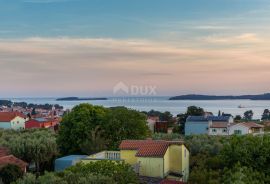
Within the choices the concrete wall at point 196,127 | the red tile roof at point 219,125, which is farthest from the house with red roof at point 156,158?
the red tile roof at point 219,125

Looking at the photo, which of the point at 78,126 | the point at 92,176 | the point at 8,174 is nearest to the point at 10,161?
the point at 8,174

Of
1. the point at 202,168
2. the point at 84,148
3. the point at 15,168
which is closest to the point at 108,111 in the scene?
the point at 84,148

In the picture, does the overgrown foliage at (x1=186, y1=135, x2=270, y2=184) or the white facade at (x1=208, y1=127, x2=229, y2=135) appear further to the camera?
the white facade at (x1=208, y1=127, x2=229, y2=135)

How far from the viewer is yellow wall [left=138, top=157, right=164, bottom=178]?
19.1 metres

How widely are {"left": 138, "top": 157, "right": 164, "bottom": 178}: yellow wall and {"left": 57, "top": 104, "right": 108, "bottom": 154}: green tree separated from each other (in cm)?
928

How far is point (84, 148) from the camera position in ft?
88.8

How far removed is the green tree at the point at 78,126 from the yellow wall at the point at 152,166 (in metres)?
9.28

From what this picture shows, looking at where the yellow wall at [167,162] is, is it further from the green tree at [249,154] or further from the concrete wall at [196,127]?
the concrete wall at [196,127]

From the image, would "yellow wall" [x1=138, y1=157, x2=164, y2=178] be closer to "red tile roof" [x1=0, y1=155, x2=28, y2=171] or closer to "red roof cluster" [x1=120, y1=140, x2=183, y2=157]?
"red roof cluster" [x1=120, y1=140, x2=183, y2=157]

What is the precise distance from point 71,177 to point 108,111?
56.0 feet

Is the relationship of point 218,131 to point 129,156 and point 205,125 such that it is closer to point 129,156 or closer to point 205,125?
point 205,125

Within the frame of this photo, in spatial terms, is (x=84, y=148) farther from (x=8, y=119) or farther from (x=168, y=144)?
(x=8, y=119)

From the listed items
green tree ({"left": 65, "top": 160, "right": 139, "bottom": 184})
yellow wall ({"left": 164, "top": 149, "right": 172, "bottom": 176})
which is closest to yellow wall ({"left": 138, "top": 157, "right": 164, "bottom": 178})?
yellow wall ({"left": 164, "top": 149, "right": 172, "bottom": 176})

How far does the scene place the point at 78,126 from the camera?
2941cm
